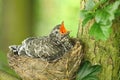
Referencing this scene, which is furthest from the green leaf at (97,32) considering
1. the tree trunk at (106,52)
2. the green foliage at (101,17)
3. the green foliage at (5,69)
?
the green foliage at (5,69)

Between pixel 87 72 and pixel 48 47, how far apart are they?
16cm

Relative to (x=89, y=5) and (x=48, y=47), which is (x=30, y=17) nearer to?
(x=48, y=47)

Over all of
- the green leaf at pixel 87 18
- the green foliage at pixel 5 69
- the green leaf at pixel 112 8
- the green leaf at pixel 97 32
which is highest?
the green leaf at pixel 112 8

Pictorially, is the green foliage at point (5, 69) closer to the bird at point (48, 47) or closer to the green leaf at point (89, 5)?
the bird at point (48, 47)

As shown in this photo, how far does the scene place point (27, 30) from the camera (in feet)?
7.52

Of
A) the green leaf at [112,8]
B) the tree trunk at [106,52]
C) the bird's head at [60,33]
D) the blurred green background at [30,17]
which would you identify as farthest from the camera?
the blurred green background at [30,17]

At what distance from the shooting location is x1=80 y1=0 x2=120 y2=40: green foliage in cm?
107

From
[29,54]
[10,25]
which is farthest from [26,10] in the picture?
[29,54]

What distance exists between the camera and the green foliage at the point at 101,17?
107cm

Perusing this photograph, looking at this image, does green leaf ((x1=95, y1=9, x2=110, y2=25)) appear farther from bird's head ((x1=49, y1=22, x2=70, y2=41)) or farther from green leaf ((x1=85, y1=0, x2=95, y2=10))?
bird's head ((x1=49, y1=22, x2=70, y2=41))

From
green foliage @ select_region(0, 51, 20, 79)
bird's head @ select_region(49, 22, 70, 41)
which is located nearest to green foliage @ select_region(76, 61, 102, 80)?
bird's head @ select_region(49, 22, 70, 41)

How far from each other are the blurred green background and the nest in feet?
2.76

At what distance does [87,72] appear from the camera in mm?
1237

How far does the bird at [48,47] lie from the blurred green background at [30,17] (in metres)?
0.75
